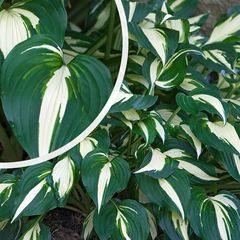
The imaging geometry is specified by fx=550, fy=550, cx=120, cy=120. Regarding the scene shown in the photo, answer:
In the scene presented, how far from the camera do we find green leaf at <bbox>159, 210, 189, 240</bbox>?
1046 mm

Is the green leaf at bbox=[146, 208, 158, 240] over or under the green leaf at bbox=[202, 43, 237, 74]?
under

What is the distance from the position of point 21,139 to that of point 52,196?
0.12 m

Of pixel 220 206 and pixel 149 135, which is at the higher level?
pixel 149 135

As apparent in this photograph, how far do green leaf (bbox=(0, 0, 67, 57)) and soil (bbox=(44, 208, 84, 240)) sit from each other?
0.41 metres

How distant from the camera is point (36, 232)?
1066mm

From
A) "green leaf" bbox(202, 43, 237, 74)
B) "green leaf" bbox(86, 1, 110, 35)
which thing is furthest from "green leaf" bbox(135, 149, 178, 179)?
"green leaf" bbox(86, 1, 110, 35)

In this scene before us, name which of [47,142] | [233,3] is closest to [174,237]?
[47,142]

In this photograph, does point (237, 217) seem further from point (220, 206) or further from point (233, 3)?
point (233, 3)

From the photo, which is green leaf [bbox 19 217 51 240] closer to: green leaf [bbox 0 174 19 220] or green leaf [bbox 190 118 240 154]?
green leaf [bbox 0 174 19 220]

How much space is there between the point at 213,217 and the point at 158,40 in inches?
16.5

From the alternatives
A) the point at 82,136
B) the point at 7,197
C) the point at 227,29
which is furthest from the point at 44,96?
the point at 227,29

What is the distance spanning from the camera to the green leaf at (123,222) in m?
1.01

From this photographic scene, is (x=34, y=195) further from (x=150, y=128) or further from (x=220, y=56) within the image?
(x=220, y=56)

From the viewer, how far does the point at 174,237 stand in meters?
1.05
